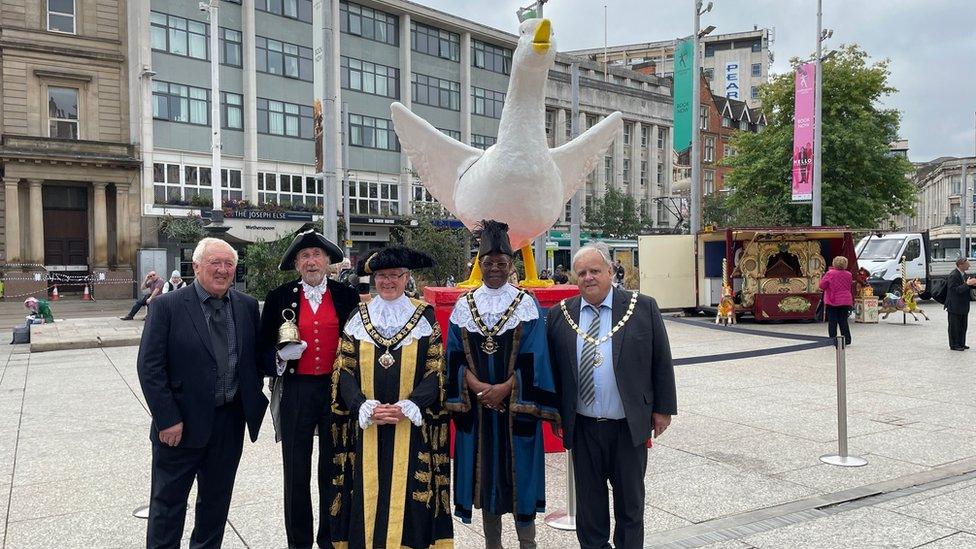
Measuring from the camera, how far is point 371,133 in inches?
1323

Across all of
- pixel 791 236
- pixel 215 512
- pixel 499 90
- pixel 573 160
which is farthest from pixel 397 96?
pixel 215 512

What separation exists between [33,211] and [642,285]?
2326 centimetres

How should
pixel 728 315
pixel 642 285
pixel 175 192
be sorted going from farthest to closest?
pixel 175 192 → pixel 642 285 → pixel 728 315

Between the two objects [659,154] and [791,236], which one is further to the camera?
[659,154]

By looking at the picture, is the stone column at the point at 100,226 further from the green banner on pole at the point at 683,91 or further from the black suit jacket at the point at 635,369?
the black suit jacket at the point at 635,369

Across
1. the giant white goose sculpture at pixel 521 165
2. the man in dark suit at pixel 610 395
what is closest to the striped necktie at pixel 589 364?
the man in dark suit at pixel 610 395

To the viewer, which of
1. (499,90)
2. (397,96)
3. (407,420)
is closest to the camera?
(407,420)

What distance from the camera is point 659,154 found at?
5031 cm

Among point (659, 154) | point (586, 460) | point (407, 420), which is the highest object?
point (659, 154)

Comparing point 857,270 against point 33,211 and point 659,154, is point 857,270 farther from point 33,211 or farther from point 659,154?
point 659,154

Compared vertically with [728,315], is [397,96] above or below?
above

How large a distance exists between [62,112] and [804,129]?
27449 millimetres

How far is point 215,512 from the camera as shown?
342cm

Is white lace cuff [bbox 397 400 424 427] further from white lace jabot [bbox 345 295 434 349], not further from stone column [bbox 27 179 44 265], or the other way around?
stone column [bbox 27 179 44 265]
